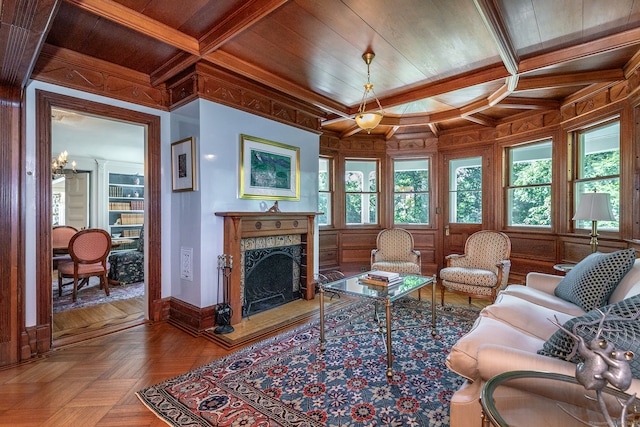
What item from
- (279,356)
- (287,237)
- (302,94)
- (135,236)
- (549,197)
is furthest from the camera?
(135,236)

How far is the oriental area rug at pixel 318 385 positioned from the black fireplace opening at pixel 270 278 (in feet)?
2.46

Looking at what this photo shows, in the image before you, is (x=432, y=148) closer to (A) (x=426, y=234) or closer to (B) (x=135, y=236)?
(A) (x=426, y=234)

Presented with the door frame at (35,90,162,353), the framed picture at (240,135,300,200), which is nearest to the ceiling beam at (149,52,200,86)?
the door frame at (35,90,162,353)

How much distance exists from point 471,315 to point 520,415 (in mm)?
2624

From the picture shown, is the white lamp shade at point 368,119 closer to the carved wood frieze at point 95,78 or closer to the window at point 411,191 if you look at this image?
the carved wood frieze at point 95,78

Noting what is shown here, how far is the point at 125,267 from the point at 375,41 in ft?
16.1

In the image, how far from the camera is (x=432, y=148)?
17.4 feet

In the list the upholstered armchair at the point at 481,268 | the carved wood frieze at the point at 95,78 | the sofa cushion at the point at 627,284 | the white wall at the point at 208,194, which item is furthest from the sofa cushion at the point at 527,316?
the carved wood frieze at the point at 95,78

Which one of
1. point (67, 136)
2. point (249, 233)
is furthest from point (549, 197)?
point (67, 136)

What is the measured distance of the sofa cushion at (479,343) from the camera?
141cm

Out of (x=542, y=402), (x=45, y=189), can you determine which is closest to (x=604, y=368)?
(x=542, y=402)

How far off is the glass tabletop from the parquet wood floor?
110cm

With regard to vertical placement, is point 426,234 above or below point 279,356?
above

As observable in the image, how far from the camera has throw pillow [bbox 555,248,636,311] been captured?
2.04 metres
